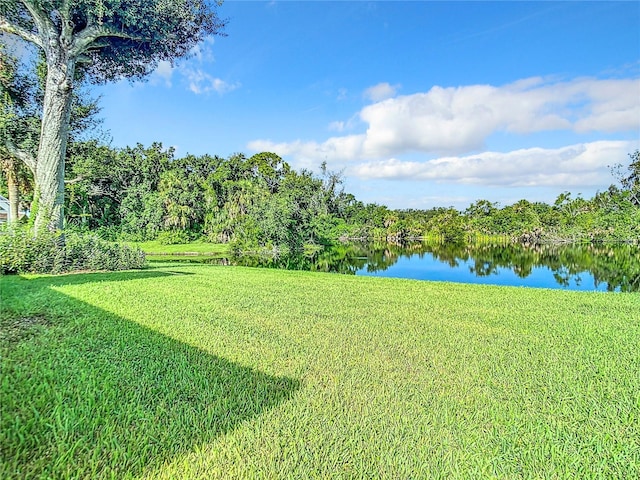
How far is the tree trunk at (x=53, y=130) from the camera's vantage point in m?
8.34

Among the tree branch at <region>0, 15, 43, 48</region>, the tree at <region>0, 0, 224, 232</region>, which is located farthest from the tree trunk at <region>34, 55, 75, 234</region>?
the tree branch at <region>0, 15, 43, 48</region>

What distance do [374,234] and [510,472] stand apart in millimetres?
49201

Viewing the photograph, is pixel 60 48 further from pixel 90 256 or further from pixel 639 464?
pixel 639 464

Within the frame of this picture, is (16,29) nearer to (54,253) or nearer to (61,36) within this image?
(61,36)

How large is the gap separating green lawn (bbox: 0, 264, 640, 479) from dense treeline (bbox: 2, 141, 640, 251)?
19.4 meters

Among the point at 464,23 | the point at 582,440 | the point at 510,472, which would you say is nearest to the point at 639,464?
the point at 582,440

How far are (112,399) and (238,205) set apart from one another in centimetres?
2981

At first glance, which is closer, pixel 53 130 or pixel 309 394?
pixel 309 394

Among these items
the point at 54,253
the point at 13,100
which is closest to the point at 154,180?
the point at 13,100

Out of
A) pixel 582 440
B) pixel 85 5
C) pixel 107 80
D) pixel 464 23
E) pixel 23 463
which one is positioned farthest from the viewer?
pixel 464 23

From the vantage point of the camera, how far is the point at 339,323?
441 cm

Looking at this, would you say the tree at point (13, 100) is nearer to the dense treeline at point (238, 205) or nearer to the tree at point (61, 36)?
the tree at point (61, 36)

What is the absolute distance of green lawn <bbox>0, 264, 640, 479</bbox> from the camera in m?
1.75

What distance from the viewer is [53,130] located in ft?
27.6
